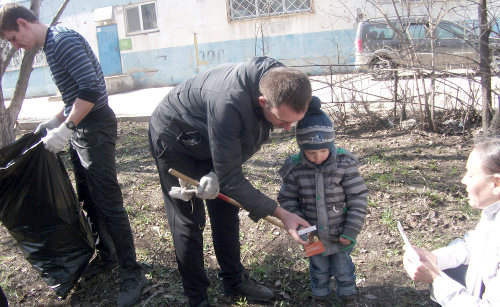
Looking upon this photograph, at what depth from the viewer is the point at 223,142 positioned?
1.85 meters

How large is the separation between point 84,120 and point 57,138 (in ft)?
0.61

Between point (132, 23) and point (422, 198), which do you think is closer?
point (422, 198)

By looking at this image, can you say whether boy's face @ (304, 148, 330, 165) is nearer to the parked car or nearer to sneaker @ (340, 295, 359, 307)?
sneaker @ (340, 295, 359, 307)

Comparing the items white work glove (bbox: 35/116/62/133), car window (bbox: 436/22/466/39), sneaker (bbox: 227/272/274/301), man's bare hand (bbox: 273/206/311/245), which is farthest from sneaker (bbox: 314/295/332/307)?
car window (bbox: 436/22/466/39)

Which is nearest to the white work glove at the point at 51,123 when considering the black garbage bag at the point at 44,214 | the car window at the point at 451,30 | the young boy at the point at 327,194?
the black garbage bag at the point at 44,214

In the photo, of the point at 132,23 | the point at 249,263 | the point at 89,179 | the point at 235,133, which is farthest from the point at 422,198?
the point at 132,23

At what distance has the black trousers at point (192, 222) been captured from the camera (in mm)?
2215

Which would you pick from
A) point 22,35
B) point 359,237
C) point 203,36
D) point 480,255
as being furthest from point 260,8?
point 480,255

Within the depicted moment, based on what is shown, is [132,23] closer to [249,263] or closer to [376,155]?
[376,155]

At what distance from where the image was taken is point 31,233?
2602mm

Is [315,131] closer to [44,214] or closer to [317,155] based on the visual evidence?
[317,155]

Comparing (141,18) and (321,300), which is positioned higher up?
(141,18)

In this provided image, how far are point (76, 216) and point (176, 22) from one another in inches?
→ 461

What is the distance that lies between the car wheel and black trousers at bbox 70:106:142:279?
10.5 ft
